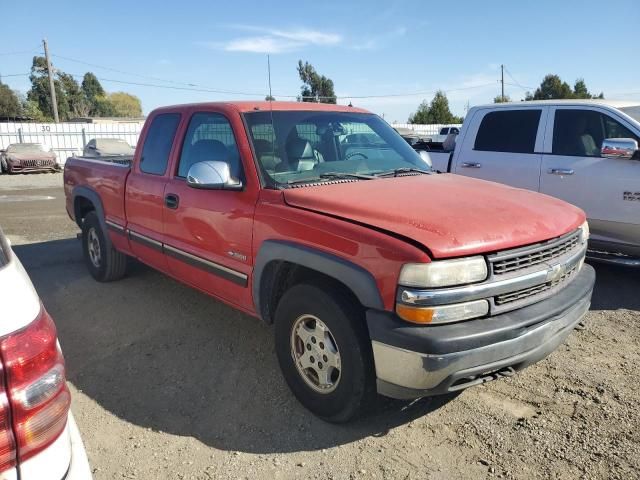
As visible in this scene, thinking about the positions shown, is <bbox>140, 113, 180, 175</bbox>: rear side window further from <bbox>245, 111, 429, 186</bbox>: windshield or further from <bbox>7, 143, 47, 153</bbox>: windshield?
<bbox>7, 143, 47, 153</bbox>: windshield

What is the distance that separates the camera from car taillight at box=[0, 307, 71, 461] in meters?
1.36

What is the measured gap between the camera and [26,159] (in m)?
20.2

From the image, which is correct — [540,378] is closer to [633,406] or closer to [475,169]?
[633,406]

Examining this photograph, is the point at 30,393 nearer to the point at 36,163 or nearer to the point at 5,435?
the point at 5,435

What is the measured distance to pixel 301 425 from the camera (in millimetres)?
2980

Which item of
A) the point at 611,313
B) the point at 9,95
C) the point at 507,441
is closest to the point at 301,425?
the point at 507,441

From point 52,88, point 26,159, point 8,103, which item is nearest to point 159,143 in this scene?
point 26,159

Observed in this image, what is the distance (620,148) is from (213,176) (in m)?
4.06

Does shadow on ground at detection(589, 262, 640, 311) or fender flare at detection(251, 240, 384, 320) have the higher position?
fender flare at detection(251, 240, 384, 320)

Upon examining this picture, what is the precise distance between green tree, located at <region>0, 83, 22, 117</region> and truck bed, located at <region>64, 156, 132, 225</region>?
6740 centimetres

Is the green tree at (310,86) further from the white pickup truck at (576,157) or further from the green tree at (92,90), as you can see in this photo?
the green tree at (92,90)

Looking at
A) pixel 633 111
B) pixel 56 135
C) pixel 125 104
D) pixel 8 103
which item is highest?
pixel 125 104

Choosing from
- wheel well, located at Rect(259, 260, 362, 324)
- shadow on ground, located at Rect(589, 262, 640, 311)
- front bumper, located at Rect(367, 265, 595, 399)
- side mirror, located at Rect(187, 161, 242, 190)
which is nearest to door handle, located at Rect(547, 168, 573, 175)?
shadow on ground, located at Rect(589, 262, 640, 311)

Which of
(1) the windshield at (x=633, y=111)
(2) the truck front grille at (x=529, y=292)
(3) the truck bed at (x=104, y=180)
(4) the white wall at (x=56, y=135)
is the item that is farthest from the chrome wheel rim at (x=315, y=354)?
(4) the white wall at (x=56, y=135)
